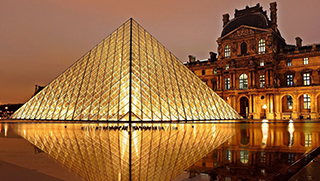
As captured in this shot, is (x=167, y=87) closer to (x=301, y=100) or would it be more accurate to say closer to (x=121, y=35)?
(x=121, y=35)

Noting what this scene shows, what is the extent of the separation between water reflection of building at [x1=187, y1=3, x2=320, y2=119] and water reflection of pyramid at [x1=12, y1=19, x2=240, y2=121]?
1692cm

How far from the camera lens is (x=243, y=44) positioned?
4169 centimetres

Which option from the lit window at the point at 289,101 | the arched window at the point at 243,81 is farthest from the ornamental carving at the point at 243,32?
the lit window at the point at 289,101

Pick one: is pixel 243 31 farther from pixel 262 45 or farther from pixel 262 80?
pixel 262 80

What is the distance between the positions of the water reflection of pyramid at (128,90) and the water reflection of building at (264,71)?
666 inches

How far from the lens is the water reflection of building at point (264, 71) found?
3716 centimetres

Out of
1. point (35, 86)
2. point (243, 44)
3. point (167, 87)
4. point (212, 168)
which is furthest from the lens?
point (35, 86)

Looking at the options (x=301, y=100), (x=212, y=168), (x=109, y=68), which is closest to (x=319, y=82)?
(x=301, y=100)

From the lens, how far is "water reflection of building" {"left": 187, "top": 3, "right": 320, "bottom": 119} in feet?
122

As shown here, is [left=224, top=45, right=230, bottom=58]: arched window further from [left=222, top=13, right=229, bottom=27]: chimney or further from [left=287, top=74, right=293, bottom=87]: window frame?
→ [left=287, top=74, right=293, bottom=87]: window frame

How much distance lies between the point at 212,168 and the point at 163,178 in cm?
75

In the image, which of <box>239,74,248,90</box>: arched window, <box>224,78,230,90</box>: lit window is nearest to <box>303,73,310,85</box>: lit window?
<box>239,74,248,90</box>: arched window

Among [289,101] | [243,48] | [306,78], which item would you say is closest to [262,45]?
[243,48]

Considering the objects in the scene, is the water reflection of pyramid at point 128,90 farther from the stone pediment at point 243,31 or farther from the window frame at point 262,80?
the stone pediment at point 243,31
